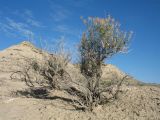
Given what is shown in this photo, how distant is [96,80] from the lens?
1172cm

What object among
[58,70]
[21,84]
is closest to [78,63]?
[58,70]

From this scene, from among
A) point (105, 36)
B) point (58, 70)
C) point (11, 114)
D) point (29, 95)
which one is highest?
point (105, 36)

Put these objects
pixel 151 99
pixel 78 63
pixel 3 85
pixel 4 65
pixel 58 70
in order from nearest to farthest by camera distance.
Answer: pixel 151 99, pixel 78 63, pixel 58 70, pixel 3 85, pixel 4 65

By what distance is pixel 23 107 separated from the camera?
12625mm

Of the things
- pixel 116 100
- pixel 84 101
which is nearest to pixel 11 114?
pixel 84 101

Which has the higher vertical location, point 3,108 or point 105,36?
point 105,36

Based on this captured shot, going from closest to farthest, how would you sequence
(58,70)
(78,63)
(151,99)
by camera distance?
1. (151,99)
2. (78,63)
3. (58,70)

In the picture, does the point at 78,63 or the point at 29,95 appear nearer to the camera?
the point at 78,63

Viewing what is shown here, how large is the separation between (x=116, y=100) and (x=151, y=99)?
1.30 metres

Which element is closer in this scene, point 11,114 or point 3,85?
point 11,114

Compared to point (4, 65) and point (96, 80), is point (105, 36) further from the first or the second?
point (4, 65)

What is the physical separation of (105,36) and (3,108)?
206 inches

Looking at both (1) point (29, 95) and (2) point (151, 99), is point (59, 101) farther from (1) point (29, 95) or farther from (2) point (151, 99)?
(2) point (151, 99)

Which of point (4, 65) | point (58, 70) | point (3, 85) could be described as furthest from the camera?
point (4, 65)
